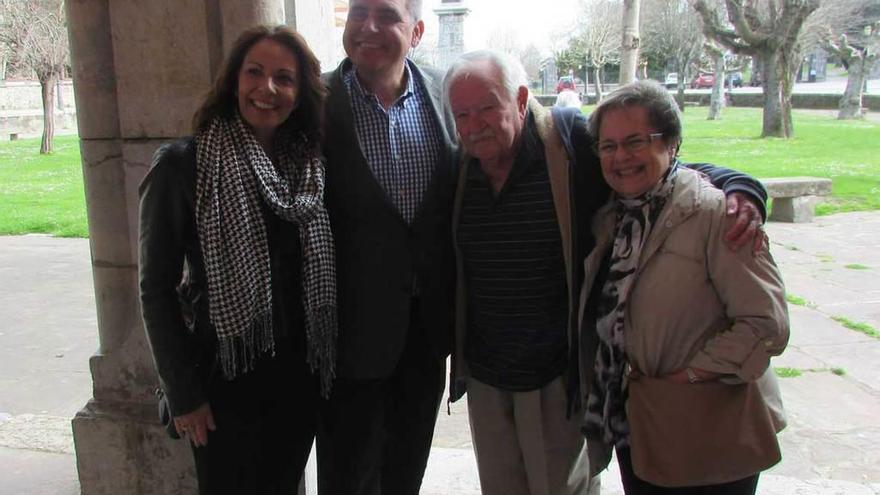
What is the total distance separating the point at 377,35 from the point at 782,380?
11.6 ft

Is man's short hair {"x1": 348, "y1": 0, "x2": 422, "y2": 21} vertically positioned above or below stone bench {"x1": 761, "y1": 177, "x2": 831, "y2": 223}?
above

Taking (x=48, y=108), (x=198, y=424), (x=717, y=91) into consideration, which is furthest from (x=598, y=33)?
(x=198, y=424)

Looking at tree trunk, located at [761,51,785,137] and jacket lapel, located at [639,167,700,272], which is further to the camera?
tree trunk, located at [761,51,785,137]

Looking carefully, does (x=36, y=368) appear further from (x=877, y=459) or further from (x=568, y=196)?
(x=877, y=459)

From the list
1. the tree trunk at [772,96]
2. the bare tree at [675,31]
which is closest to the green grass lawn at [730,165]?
the tree trunk at [772,96]

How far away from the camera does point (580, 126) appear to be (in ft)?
7.24

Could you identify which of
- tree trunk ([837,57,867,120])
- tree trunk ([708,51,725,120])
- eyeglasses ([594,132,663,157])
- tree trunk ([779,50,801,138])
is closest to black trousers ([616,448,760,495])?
eyeglasses ([594,132,663,157])

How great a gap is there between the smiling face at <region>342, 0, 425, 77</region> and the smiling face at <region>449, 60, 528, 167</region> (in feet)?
0.89

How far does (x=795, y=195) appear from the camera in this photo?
9438mm

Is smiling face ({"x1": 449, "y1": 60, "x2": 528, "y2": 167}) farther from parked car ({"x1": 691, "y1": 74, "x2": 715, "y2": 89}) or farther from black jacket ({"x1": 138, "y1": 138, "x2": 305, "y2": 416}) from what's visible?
parked car ({"x1": 691, "y1": 74, "x2": 715, "y2": 89})

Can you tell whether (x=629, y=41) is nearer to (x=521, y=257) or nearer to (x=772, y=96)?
(x=521, y=257)

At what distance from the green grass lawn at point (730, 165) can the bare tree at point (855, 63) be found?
2.74 metres

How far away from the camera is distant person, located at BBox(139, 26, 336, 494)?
190 cm

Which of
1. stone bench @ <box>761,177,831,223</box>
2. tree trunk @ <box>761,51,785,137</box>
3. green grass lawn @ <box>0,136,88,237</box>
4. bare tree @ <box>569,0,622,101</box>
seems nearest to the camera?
stone bench @ <box>761,177,831,223</box>
